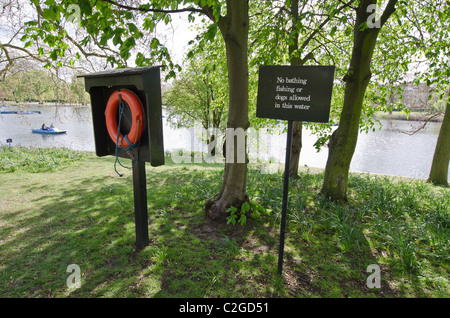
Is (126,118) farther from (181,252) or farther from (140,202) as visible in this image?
(181,252)

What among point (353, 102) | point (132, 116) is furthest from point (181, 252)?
point (353, 102)

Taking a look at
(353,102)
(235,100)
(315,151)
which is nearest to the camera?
(235,100)

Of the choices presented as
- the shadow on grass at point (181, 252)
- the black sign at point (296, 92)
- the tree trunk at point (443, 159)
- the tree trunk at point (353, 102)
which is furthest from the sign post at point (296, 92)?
the tree trunk at point (443, 159)

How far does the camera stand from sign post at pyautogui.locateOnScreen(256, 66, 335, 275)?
2.31 m

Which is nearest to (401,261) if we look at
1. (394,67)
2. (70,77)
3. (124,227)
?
(124,227)

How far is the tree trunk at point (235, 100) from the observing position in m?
3.45

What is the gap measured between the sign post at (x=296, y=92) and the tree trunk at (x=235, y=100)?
3.47ft

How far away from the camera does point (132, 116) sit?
2.54m

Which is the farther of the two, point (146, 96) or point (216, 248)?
point (216, 248)

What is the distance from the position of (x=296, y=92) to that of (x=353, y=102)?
2.75 m

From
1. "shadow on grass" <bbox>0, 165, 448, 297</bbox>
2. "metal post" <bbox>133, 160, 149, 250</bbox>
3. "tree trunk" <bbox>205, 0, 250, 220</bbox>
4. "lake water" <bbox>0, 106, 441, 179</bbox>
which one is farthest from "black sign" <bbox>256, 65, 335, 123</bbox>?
"lake water" <bbox>0, 106, 441, 179</bbox>

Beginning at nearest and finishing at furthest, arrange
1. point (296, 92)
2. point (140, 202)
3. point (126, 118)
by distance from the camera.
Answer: point (296, 92), point (126, 118), point (140, 202)
